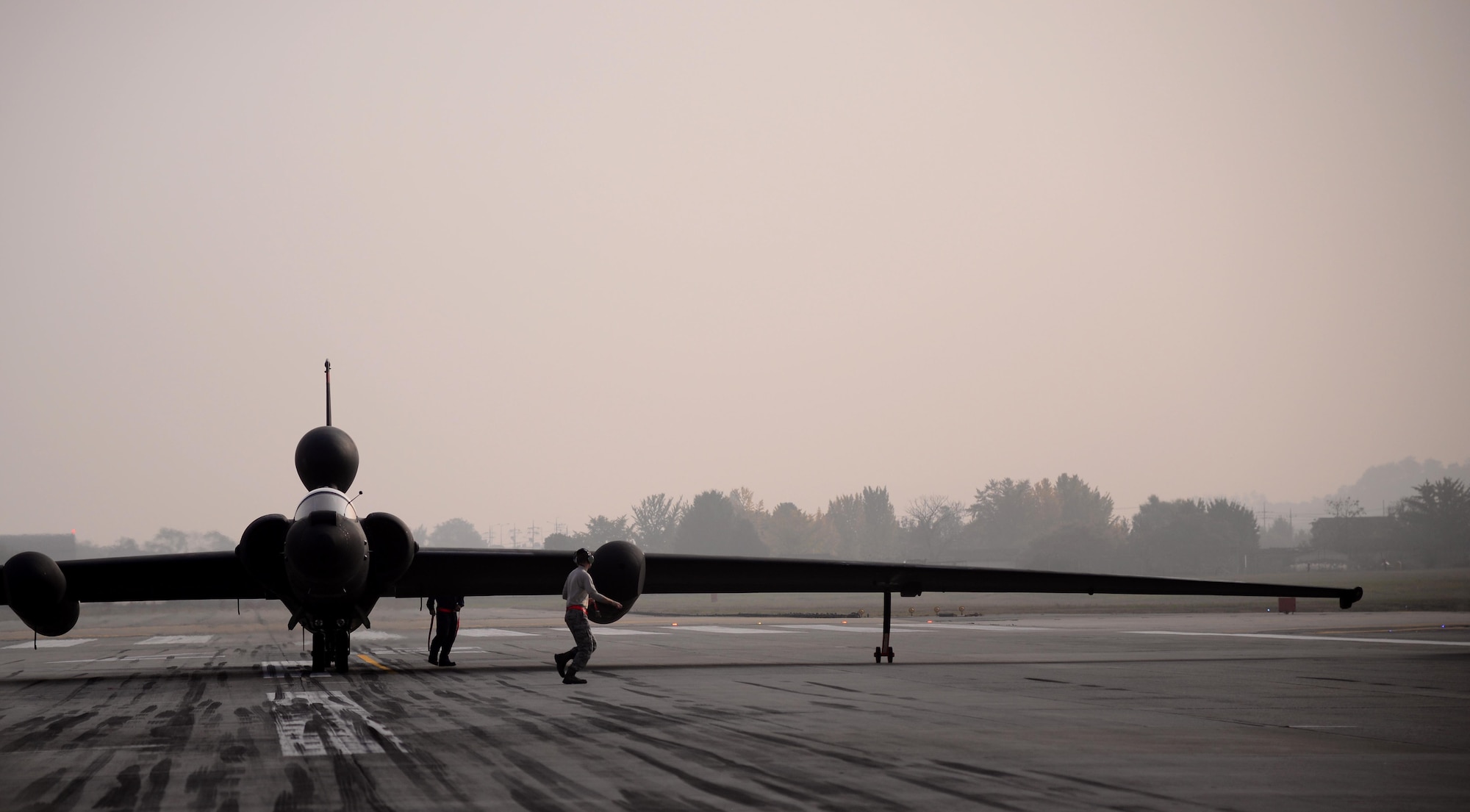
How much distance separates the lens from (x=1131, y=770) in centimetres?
873

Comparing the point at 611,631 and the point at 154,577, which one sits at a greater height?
the point at 154,577

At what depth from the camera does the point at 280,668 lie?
21.3 metres

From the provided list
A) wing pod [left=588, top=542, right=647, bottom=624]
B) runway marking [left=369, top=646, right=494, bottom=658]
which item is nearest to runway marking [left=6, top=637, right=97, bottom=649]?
runway marking [left=369, top=646, right=494, bottom=658]

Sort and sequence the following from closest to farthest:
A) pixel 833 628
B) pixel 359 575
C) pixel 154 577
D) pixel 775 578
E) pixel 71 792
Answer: pixel 71 792, pixel 359 575, pixel 154 577, pixel 775 578, pixel 833 628

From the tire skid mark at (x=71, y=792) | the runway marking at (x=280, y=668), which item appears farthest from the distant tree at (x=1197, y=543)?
the tire skid mark at (x=71, y=792)

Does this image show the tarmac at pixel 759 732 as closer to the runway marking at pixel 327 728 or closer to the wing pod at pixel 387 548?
the runway marking at pixel 327 728

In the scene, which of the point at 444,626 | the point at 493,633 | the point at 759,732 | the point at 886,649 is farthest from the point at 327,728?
the point at 493,633

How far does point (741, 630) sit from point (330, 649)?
1824 centimetres

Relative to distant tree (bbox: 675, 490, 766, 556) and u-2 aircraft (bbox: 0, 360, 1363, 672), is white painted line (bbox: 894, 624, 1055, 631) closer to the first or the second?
u-2 aircraft (bbox: 0, 360, 1363, 672)

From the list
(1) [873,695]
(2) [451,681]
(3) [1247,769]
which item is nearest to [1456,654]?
(1) [873,695]

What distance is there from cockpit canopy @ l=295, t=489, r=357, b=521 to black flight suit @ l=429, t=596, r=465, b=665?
3893 mm

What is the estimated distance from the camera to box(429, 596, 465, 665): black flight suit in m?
A: 21.0

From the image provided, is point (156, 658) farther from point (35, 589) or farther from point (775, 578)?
point (775, 578)

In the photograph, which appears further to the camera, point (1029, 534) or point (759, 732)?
point (1029, 534)
